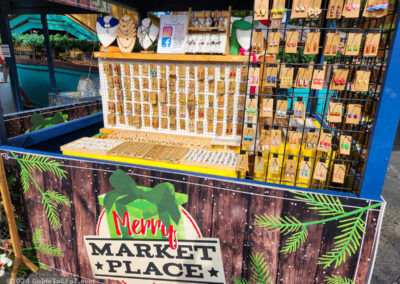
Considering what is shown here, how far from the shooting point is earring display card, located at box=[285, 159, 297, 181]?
8.04 ft

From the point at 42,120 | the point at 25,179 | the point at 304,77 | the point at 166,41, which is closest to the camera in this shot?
the point at 304,77

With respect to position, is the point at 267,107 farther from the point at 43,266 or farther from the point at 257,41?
the point at 43,266

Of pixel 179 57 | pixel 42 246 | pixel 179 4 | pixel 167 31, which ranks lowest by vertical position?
pixel 42 246

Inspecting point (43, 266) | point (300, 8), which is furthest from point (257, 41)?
point (43, 266)

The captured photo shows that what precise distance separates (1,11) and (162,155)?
9029 mm

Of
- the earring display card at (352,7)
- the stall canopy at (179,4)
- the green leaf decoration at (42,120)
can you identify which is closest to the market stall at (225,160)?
the earring display card at (352,7)

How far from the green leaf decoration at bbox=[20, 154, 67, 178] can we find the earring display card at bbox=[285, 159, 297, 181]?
2283 millimetres

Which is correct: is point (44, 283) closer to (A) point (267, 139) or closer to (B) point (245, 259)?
(B) point (245, 259)

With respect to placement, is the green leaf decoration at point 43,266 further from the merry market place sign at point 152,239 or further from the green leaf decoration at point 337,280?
the green leaf decoration at point 337,280

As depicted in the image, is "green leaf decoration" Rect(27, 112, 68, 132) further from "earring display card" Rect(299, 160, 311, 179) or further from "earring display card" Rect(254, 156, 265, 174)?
"earring display card" Rect(299, 160, 311, 179)

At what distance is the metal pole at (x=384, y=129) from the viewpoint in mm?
1951

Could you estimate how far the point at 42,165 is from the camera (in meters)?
2.92

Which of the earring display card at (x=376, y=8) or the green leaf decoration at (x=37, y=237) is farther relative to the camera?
the green leaf decoration at (x=37, y=237)

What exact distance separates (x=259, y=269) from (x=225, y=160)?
1.12 meters
